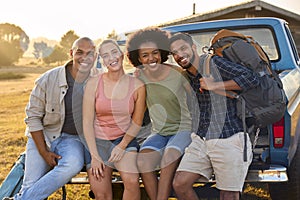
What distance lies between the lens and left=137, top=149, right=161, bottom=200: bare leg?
12.0 feet

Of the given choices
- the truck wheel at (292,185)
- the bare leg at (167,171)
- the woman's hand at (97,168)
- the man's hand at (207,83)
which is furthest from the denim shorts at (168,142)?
the truck wheel at (292,185)

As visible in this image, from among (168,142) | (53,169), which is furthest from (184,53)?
(53,169)

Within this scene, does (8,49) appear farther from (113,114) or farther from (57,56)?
(113,114)

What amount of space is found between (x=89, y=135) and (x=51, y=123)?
389mm

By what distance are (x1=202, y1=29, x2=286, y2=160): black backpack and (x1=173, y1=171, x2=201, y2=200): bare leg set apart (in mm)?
518

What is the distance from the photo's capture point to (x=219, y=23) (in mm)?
5285

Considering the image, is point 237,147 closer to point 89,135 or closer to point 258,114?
point 258,114

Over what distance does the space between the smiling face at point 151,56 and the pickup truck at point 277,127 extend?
2.07 ft

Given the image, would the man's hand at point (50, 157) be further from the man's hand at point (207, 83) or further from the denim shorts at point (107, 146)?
the man's hand at point (207, 83)

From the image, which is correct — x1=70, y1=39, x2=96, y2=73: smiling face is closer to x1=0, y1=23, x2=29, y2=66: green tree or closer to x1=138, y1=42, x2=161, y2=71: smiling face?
x1=138, y1=42, x2=161, y2=71: smiling face

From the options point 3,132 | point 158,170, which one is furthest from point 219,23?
point 3,132

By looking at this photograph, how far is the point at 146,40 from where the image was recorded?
3.90 m

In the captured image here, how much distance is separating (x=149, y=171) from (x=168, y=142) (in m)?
0.29

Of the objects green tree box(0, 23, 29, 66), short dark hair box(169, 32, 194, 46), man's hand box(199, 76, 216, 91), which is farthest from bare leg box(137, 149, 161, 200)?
green tree box(0, 23, 29, 66)
